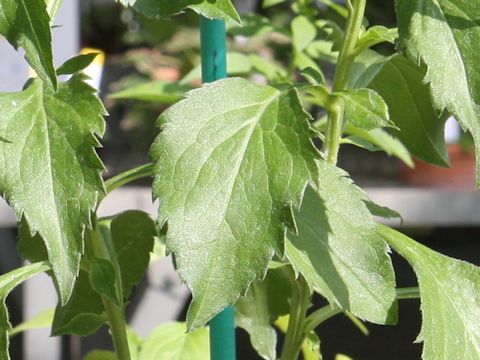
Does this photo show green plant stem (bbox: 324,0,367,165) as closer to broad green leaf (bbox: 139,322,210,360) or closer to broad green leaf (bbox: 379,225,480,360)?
broad green leaf (bbox: 379,225,480,360)

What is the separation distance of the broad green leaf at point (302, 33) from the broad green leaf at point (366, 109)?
0.39 meters

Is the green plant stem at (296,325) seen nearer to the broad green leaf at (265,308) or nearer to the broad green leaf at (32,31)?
the broad green leaf at (265,308)

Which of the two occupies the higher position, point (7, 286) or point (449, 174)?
point (7, 286)

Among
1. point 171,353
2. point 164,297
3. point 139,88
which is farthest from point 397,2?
point 164,297

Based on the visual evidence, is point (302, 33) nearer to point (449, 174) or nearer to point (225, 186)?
point (225, 186)

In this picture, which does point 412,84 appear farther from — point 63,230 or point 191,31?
point 191,31

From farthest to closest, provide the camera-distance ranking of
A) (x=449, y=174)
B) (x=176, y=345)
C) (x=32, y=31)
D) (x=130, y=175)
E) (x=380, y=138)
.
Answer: (x=449, y=174), (x=380, y=138), (x=176, y=345), (x=130, y=175), (x=32, y=31)

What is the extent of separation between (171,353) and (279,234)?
0.28 metres

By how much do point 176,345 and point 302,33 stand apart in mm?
339

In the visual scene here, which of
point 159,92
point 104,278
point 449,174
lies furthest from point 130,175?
point 449,174

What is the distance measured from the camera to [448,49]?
0.44 meters

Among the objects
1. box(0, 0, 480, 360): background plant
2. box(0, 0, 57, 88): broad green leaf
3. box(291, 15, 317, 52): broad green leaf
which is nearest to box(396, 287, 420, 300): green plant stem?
box(0, 0, 480, 360): background plant

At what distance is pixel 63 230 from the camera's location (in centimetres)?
42

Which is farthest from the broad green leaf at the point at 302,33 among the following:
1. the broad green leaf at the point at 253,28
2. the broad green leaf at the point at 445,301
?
the broad green leaf at the point at 445,301
